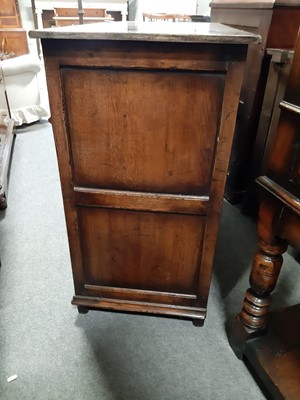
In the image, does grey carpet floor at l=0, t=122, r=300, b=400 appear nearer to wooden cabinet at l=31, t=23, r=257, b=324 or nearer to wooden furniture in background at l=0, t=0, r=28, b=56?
wooden cabinet at l=31, t=23, r=257, b=324

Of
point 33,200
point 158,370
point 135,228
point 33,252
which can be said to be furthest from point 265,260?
point 33,200

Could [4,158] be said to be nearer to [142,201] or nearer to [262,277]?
[142,201]

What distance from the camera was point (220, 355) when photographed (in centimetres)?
117

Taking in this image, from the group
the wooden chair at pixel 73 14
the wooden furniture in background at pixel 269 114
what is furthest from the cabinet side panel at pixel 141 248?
the wooden chair at pixel 73 14

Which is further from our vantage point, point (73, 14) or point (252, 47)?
point (73, 14)

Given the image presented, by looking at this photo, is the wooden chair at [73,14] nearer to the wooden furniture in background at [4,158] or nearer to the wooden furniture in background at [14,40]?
the wooden furniture in background at [14,40]

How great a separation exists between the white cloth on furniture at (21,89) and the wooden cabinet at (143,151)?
6.73ft

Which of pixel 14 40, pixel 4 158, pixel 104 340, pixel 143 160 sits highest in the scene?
pixel 143 160

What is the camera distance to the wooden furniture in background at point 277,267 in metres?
0.78

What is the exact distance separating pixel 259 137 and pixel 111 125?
1.11 m

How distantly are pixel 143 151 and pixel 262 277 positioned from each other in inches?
20.1

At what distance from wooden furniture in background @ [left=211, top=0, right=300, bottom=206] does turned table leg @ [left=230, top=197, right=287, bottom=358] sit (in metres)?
1.05

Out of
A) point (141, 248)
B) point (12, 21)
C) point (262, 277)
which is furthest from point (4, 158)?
point (12, 21)

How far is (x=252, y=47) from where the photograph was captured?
170 centimetres
